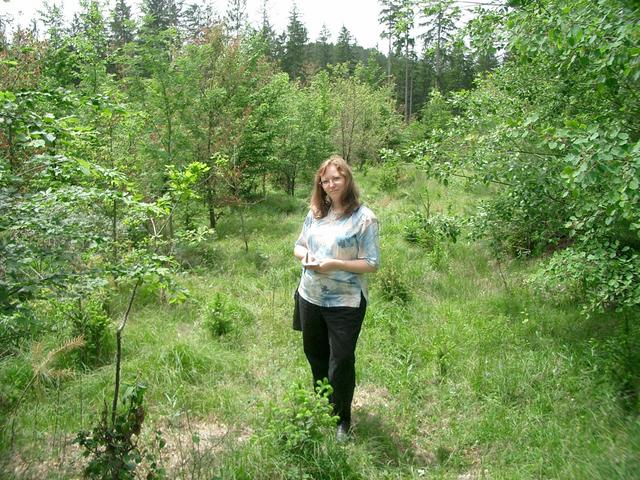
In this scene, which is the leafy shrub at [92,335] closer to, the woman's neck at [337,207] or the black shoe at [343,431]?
the black shoe at [343,431]

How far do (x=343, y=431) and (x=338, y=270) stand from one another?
119 cm

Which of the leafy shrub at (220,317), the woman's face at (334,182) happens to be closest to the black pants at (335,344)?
the woman's face at (334,182)

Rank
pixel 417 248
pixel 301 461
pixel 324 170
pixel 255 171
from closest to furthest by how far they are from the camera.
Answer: pixel 301 461 < pixel 324 170 < pixel 417 248 < pixel 255 171

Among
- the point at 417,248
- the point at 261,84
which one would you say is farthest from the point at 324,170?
the point at 261,84

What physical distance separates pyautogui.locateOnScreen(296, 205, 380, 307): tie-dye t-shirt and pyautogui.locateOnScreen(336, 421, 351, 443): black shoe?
91cm

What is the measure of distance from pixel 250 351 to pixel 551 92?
399cm

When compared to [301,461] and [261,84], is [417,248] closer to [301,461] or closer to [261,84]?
[301,461]

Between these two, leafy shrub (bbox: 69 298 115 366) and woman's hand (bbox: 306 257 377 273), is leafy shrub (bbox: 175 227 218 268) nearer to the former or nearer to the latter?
leafy shrub (bbox: 69 298 115 366)

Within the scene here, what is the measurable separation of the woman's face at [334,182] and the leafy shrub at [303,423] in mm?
1251

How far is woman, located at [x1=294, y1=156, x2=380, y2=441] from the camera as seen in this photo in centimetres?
299

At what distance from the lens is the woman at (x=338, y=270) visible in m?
2.99

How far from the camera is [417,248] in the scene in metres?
7.61

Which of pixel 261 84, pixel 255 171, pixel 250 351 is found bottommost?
pixel 250 351

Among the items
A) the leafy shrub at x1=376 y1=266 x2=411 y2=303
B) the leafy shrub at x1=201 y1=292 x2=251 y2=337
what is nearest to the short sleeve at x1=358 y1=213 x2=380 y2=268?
the leafy shrub at x1=201 y1=292 x2=251 y2=337
